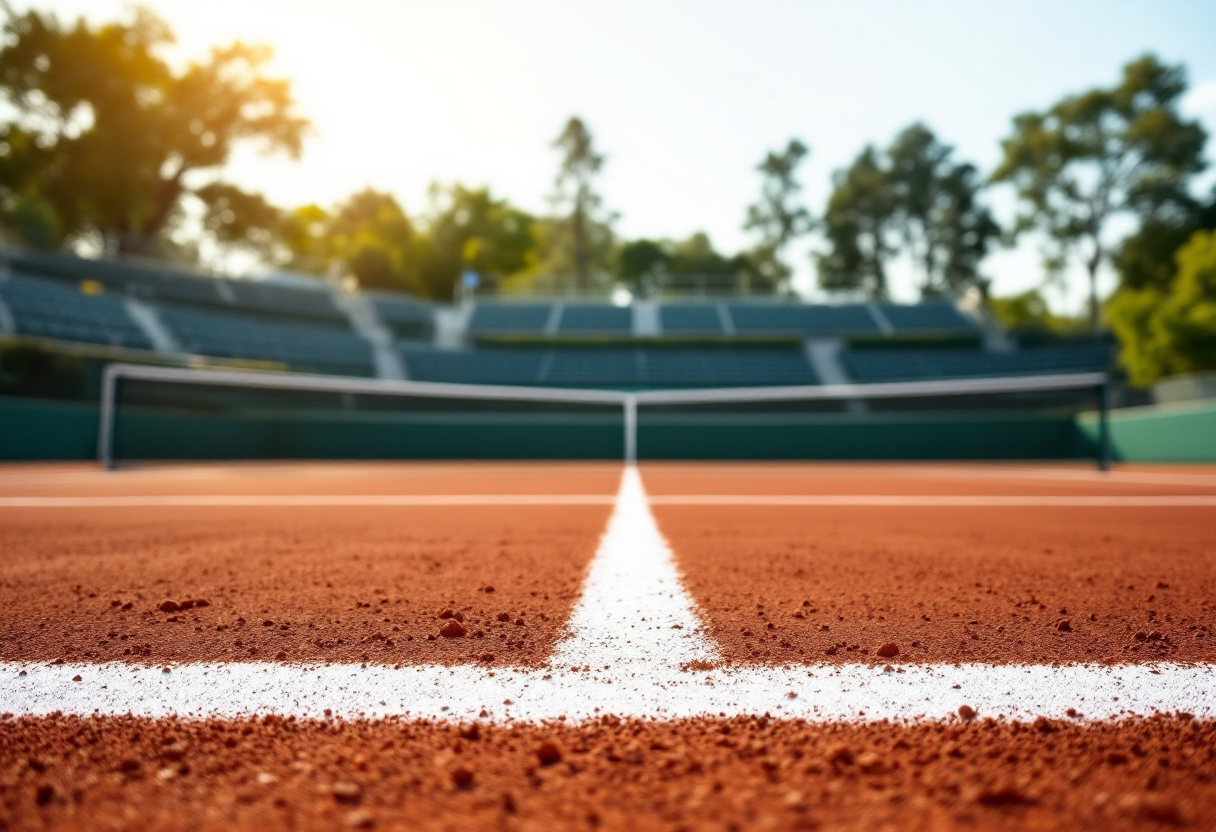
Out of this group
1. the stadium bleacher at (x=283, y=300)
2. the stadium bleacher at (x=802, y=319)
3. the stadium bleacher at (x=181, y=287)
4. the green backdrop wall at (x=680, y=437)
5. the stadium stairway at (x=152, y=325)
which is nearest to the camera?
the green backdrop wall at (x=680, y=437)

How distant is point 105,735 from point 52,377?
17042mm

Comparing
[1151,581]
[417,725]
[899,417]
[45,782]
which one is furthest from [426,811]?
[899,417]

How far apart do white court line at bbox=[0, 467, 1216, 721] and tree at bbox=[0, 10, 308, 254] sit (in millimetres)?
33073

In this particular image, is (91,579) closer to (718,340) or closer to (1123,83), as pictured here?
(718,340)

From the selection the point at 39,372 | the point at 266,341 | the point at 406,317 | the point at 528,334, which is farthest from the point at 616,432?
the point at 406,317

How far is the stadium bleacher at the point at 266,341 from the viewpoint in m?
22.7

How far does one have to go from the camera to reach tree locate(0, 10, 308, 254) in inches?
1161

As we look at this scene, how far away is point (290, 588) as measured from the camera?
206 cm

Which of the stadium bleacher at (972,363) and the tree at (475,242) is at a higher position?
the tree at (475,242)

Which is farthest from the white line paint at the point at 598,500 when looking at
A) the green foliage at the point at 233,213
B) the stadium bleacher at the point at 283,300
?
the green foliage at the point at 233,213

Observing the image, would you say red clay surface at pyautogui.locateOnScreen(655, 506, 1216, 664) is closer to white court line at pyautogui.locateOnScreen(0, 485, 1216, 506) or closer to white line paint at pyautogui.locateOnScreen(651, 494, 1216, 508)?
white line paint at pyautogui.locateOnScreen(651, 494, 1216, 508)

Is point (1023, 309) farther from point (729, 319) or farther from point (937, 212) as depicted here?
point (729, 319)

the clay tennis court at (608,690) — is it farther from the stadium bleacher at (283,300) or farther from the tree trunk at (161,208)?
the tree trunk at (161,208)

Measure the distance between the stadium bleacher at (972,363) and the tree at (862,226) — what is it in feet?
50.8
